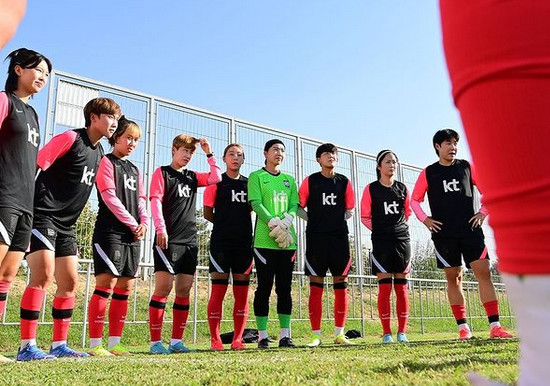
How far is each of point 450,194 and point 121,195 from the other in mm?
4120

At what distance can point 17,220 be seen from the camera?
11.8ft

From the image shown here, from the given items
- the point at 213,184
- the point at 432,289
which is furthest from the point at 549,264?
the point at 432,289

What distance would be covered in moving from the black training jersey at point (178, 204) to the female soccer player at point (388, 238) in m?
2.50

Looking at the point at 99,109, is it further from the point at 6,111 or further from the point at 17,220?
the point at 17,220

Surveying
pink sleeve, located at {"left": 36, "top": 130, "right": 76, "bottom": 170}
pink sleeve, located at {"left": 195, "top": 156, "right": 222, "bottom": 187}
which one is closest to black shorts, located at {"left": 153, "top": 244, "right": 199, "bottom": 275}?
pink sleeve, located at {"left": 195, "top": 156, "right": 222, "bottom": 187}

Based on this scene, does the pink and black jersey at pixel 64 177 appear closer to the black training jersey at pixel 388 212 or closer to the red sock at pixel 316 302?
the red sock at pixel 316 302

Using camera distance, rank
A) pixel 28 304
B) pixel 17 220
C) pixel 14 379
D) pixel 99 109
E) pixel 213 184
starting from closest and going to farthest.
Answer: pixel 14 379
pixel 17 220
pixel 28 304
pixel 99 109
pixel 213 184

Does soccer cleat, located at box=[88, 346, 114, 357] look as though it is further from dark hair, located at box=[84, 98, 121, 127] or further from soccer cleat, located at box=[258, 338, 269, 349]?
dark hair, located at box=[84, 98, 121, 127]

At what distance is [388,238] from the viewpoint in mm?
6957

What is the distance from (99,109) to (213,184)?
6.67 feet

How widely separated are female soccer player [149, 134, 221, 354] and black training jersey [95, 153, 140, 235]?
0.32m

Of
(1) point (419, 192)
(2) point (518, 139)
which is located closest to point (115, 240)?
(1) point (419, 192)

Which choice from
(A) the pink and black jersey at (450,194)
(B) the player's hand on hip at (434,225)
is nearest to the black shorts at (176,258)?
(B) the player's hand on hip at (434,225)

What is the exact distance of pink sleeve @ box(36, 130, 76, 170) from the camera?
4.46m
